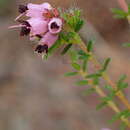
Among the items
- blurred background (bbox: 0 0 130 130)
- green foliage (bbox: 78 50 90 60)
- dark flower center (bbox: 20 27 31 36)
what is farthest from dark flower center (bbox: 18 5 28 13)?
blurred background (bbox: 0 0 130 130)

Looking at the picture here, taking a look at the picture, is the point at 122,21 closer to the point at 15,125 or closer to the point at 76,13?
the point at 15,125

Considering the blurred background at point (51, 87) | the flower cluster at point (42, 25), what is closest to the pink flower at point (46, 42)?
the flower cluster at point (42, 25)

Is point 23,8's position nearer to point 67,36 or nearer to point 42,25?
point 42,25

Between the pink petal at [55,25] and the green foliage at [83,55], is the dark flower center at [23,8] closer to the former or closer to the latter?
the pink petal at [55,25]

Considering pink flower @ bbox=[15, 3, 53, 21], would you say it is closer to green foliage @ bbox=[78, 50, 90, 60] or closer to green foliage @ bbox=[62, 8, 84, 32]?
green foliage @ bbox=[62, 8, 84, 32]

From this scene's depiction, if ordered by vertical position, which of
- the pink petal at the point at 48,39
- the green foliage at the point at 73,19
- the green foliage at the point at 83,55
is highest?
the green foliage at the point at 73,19
